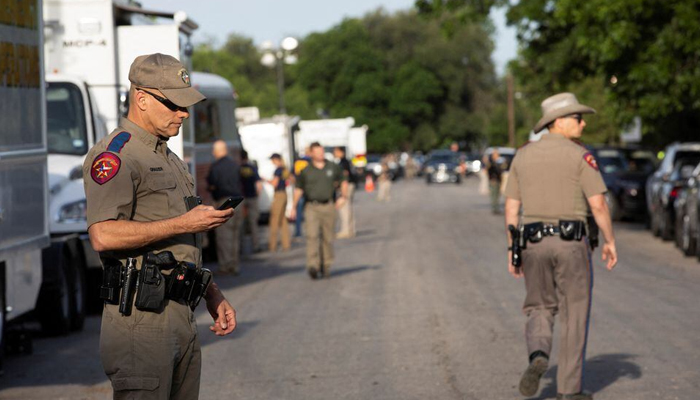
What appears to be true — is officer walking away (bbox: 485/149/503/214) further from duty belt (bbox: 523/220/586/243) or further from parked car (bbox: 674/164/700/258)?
duty belt (bbox: 523/220/586/243)

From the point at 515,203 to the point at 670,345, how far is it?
2.96m

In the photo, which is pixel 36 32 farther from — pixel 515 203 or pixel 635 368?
pixel 635 368

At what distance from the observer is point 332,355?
34.1ft

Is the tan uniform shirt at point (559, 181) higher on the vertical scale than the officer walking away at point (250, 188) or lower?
higher

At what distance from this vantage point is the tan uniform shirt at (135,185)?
4.43 m

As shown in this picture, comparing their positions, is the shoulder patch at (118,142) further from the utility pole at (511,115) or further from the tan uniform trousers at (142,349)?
the utility pole at (511,115)

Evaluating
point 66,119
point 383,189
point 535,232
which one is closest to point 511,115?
point 383,189

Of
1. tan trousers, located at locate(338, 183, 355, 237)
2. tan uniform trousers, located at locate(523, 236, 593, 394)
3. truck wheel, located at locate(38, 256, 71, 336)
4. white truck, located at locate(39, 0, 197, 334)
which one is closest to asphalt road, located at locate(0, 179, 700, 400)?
truck wheel, located at locate(38, 256, 71, 336)

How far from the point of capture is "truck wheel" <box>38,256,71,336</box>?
38.2ft

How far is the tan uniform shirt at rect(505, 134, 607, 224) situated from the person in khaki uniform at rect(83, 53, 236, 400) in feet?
12.3

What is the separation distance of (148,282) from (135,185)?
0.34 m

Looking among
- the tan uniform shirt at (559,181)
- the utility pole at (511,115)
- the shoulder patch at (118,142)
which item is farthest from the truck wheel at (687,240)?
the utility pole at (511,115)

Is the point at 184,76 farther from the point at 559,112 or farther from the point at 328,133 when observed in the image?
the point at 328,133

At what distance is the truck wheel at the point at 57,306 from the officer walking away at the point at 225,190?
5.87m
